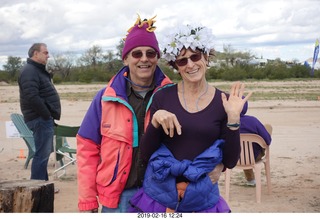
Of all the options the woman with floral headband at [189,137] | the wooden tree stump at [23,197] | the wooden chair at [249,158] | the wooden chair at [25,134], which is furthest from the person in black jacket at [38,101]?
the woman with floral headband at [189,137]

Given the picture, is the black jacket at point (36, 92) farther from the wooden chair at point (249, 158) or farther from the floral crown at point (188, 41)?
the floral crown at point (188, 41)

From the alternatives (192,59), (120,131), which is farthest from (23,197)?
(192,59)

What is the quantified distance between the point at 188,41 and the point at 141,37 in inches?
14.1

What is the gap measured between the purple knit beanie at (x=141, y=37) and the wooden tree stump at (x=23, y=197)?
1.22m

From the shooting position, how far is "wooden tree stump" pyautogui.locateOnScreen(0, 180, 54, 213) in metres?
3.44

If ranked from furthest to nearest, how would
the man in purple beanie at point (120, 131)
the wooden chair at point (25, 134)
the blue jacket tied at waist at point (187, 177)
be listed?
the wooden chair at point (25, 134)
the man in purple beanie at point (120, 131)
the blue jacket tied at waist at point (187, 177)

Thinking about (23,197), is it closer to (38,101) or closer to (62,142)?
(38,101)

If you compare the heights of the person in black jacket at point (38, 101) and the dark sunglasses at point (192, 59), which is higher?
the dark sunglasses at point (192, 59)

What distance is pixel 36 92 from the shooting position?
6301mm

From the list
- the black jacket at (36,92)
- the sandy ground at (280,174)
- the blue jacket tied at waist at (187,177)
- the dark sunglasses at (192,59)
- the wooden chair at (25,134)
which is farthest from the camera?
the wooden chair at (25,134)

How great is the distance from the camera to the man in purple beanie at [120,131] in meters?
2.85

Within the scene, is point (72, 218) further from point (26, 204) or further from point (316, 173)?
point (316, 173)

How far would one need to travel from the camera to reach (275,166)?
8289mm

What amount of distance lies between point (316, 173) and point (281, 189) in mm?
1194
